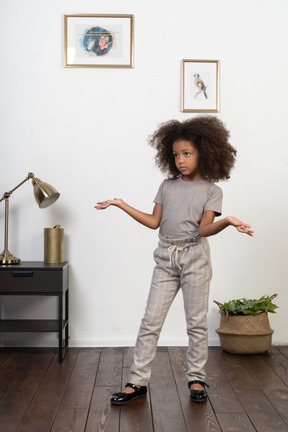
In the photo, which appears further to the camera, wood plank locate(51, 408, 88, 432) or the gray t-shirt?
the gray t-shirt

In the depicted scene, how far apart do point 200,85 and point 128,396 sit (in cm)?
195

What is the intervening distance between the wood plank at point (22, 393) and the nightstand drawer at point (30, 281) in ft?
1.27

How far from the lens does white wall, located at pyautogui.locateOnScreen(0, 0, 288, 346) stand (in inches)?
135

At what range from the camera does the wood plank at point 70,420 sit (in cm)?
203

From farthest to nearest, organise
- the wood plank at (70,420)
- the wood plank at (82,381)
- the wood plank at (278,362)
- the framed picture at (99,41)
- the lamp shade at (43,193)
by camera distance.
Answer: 1. the framed picture at (99,41)
2. the lamp shade at (43,193)
3. the wood plank at (278,362)
4. the wood plank at (82,381)
5. the wood plank at (70,420)

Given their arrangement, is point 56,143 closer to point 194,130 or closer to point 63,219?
point 63,219

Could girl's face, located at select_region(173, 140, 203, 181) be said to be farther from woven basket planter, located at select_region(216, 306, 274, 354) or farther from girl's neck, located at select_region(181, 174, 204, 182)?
woven basket planter, located at select_region(216, 306, 274, 354)

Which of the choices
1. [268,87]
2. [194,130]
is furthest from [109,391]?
[268,87]

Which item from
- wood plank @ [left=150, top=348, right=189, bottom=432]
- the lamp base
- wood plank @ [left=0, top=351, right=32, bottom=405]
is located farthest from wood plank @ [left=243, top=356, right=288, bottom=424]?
the lamp base

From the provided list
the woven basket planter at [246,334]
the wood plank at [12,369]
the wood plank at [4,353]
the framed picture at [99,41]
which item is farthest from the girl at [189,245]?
the framed picture at [99,41]

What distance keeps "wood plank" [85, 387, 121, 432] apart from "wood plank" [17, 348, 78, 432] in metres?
0.15

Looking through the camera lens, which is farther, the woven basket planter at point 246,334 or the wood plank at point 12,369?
the woven basket planter at point 246,334

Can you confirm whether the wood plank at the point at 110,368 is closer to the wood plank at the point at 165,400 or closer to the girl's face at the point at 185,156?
the wood plank at the point at 165,400

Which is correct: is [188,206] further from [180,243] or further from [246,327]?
[246,327]
